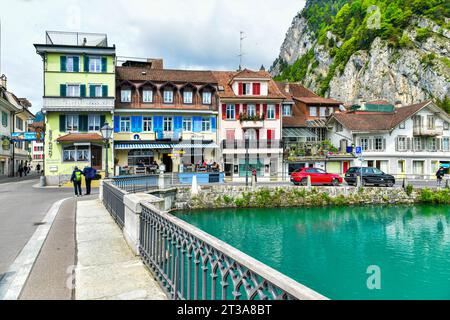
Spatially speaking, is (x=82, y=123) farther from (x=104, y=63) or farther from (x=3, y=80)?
(x=3, y=80)

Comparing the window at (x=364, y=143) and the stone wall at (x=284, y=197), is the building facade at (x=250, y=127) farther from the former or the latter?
the window at (x=364, y=143)

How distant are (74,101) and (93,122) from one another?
8.68ft

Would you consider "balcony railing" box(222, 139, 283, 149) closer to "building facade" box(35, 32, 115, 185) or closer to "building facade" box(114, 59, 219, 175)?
"building facade" box(114, 59, 219, 175)

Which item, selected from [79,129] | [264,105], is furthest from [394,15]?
[79,129]

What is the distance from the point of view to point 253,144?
38594 mm

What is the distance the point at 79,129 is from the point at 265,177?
20.0 meters

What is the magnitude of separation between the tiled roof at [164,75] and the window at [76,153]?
28.5 ft

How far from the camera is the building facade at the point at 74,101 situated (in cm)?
3262

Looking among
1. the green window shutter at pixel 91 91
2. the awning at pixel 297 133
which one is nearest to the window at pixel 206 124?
the awning at pixel 297 133

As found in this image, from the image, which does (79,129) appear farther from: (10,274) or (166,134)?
(10,274)

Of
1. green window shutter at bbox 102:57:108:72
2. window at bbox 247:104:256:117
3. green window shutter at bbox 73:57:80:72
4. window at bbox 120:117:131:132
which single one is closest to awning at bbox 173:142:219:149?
window at bbox 120:117:131:132

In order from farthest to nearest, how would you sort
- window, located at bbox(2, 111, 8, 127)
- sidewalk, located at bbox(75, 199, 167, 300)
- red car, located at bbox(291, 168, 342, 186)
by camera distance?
window, located at bbox(2, 111, 8, 127) < red car, located at bbox(291, 168, 342, 186) < sidewalk, located at bbox(75, 199, 167, 300)

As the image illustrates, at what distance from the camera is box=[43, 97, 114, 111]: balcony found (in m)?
32.6

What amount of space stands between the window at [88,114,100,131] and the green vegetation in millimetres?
68607
